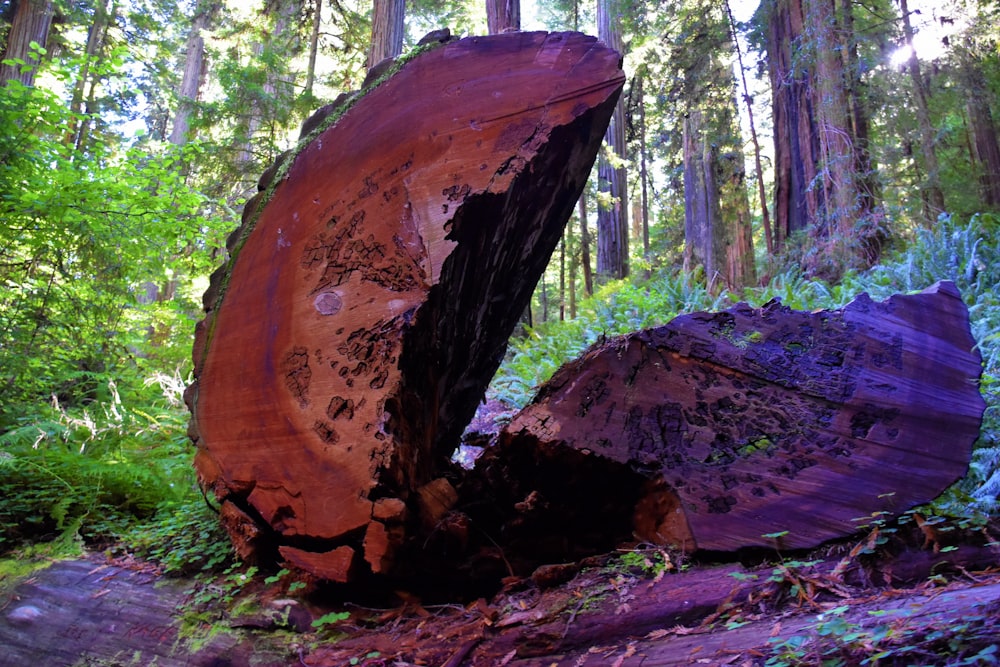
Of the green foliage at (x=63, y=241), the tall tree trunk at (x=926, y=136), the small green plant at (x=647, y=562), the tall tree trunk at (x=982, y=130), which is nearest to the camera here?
the small green plant at (x=647, y=562)

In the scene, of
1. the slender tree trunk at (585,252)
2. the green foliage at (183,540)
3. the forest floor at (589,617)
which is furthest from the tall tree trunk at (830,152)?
the slender tree trunk at (585,252)

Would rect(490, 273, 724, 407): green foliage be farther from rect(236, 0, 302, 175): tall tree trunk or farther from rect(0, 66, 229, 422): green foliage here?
rect(236, 0, 302, 175): tall tree trunk

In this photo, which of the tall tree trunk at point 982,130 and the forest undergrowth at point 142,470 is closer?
the forest undergrowth at point 142,470

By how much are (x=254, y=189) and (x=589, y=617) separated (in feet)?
33.1

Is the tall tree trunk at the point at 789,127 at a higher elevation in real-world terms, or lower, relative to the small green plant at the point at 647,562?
higher

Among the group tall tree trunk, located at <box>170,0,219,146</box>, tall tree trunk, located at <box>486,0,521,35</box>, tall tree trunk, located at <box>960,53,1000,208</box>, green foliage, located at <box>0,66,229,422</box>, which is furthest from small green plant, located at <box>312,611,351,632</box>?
tall tree trunk, located at <box>170,0,219,146</box>

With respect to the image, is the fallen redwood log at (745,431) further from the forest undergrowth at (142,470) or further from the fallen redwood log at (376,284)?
the fallen redwood log at (376,284)

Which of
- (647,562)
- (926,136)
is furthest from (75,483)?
(926,136)

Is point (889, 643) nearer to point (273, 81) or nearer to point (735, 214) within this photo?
point (273, 81)

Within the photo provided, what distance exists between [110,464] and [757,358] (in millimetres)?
3405

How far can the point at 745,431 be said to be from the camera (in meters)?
2.17

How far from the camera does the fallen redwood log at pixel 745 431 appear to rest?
79.4 inches

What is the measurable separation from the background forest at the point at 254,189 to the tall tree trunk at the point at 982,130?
54 millimetres

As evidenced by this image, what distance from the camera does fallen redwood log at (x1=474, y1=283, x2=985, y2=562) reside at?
2.02 meters
